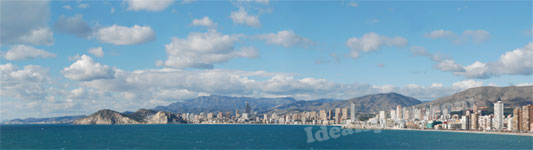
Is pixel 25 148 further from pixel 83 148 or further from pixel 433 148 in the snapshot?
pixel 433 148

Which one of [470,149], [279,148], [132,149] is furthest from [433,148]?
[132,149]

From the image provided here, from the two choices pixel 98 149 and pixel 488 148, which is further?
pixel 488 148

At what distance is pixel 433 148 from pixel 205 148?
271ft

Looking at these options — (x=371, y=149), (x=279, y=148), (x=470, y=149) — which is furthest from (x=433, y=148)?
(x=279, y=148)

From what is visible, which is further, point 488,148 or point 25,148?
point 488,148

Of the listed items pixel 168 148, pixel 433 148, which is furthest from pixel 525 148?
pixel 168 148

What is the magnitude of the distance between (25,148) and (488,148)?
163 metres

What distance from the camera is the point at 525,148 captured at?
550 ft

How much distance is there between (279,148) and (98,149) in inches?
2367

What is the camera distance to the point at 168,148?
5974 inches

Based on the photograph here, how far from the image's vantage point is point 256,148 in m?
154

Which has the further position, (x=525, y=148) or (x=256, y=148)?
(x=525, y=148)

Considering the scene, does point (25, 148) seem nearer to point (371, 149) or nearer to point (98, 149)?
point (98, 149)

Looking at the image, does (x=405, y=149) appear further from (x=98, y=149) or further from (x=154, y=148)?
(x=98, y=149)
